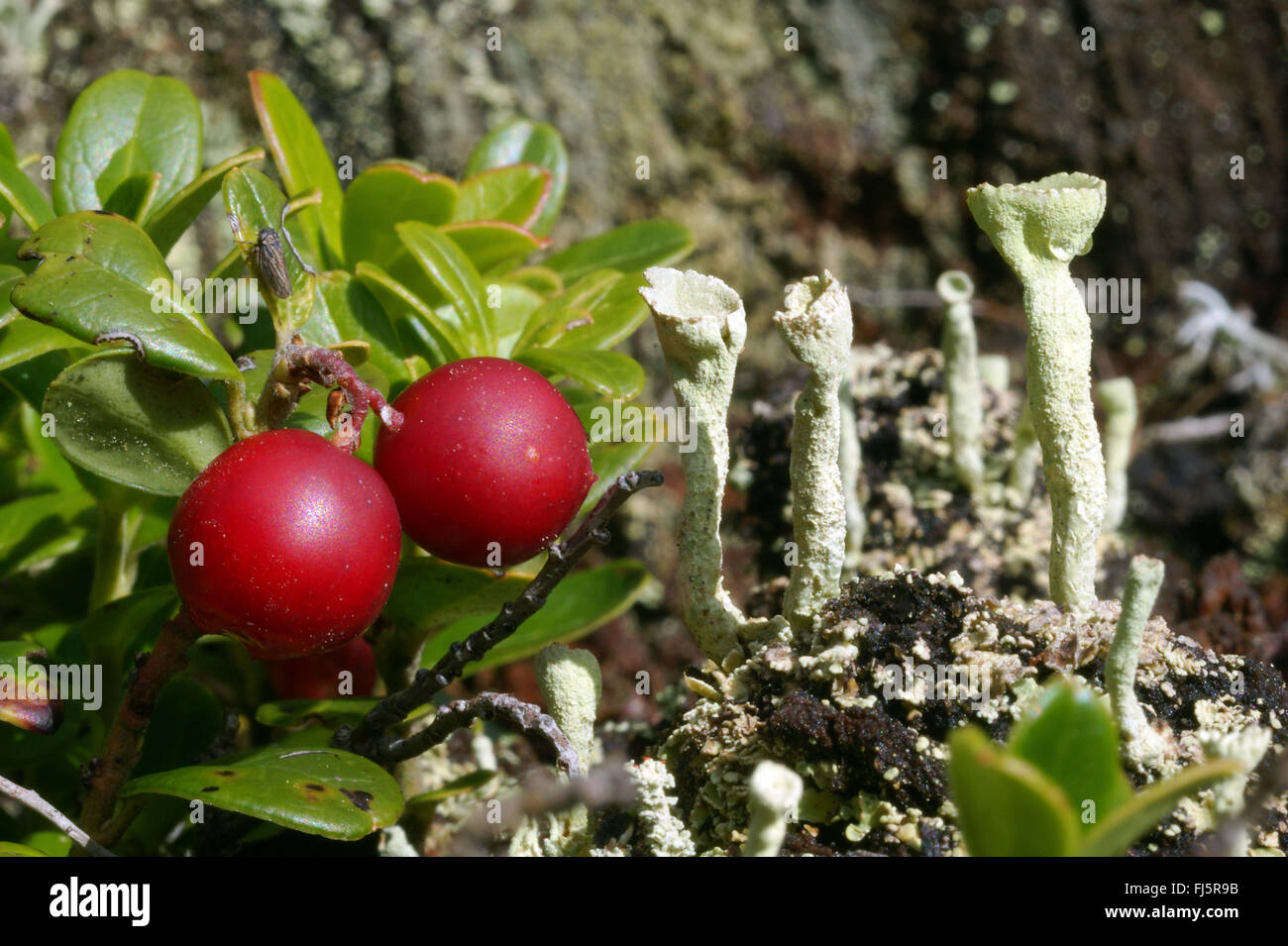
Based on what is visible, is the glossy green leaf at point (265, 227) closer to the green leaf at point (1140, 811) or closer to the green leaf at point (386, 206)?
the green leaf at point (386, 206)

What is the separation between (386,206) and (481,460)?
471mm

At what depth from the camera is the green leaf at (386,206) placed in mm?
1219

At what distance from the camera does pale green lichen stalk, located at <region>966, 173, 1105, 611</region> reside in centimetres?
93

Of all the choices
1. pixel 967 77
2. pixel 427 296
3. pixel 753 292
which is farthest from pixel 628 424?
pixel 967 77

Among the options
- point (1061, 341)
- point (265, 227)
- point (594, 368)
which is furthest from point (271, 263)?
point (1061, 341)

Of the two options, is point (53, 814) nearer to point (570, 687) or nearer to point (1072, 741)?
point (570, 687)

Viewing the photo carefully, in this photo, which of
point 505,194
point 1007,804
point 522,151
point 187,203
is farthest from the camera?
point 522,151

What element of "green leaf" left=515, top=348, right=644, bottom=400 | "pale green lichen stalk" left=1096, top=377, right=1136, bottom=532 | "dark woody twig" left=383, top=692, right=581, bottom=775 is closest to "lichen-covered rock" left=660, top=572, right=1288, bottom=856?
"dark woody twig" left=383, top=692, right=581, bottom=775

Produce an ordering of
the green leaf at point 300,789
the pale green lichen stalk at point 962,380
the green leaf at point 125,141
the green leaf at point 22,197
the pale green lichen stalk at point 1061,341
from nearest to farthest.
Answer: the green leaf at point 300,789, the pale green lichen stalk at point 1061,341, the green leaf at point 22,197, the green leaf at point 125,141, the pale green lichen stalk at point 962,380

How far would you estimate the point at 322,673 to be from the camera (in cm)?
125

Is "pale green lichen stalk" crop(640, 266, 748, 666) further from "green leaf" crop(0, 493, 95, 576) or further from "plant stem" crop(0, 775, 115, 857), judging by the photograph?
"green leaf" crop(0, 493, 95, 576)

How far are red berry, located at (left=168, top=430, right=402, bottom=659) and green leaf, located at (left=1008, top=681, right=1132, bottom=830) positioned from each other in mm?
476

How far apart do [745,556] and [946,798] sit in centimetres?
102

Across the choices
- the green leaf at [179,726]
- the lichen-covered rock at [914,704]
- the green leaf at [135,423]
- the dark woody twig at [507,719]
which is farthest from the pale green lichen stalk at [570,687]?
the green leaf at [179,726]
